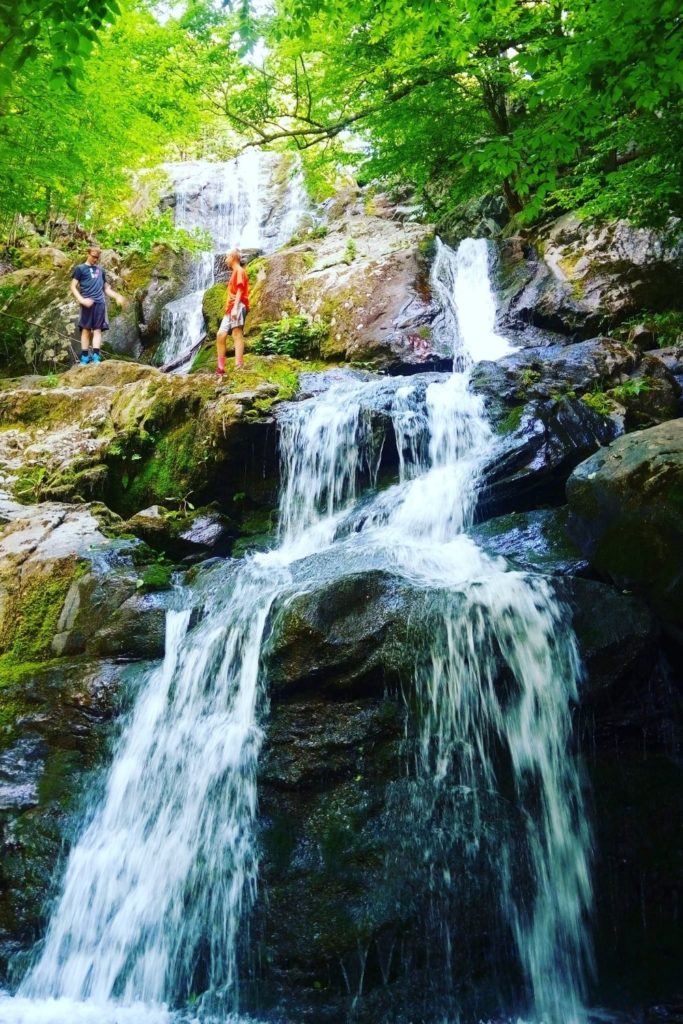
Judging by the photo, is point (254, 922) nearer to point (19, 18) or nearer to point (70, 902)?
point (70, 902)

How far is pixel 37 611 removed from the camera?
5.89m

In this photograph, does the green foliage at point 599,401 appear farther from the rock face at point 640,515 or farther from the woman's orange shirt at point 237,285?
the woman's orange shirt at point 237,285

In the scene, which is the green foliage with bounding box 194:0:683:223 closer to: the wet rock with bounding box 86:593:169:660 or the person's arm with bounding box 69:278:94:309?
the person's arm with bounding box 69:278:94:309

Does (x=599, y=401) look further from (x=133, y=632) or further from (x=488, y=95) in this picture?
(x=488, y=95)

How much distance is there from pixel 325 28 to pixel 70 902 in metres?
11.3

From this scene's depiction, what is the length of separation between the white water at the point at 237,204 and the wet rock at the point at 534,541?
41.7 ft

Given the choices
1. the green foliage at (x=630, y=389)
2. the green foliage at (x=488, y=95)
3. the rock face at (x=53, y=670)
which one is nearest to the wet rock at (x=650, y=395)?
the green foliage at (x=630, y=389)

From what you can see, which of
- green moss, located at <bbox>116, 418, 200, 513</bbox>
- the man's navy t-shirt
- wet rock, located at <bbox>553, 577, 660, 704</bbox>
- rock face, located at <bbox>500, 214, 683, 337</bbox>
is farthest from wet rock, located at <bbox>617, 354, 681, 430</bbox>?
the man's navy t-shirt

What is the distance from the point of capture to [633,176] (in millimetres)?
7461

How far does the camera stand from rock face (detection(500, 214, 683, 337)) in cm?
1009

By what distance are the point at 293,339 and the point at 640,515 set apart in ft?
26.0

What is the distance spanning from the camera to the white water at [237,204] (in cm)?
1888

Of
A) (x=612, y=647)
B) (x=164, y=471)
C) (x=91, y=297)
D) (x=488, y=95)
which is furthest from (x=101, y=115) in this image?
(x=612, y=647)

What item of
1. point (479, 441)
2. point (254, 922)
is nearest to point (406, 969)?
point (254, 922)
